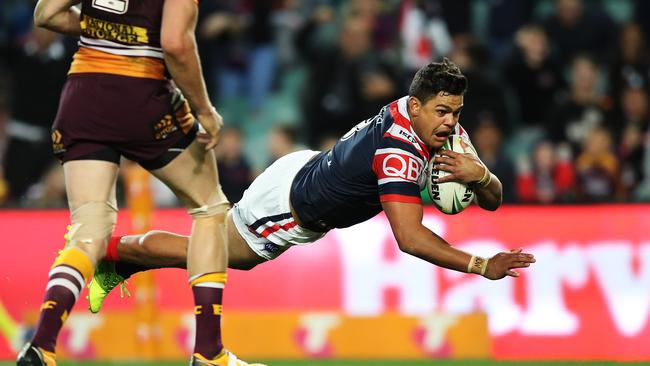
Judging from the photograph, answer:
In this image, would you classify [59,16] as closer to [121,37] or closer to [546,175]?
[121,37]

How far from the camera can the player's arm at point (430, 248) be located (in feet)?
20.7

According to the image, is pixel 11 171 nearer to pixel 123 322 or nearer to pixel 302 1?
pixel 123 322

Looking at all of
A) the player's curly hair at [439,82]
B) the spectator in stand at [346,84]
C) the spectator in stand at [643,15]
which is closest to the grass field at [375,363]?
the player's curly hair at [439,82]

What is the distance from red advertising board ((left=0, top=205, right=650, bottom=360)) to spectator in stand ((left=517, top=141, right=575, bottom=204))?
137 cm

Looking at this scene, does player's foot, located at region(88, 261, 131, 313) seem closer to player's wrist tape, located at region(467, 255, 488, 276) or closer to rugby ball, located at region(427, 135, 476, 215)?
rugby ball, located at region(427, 135, 476, 215)

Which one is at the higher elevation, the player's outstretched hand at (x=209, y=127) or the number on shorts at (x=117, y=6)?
Result: the number on shorts at (x=117, y=6)

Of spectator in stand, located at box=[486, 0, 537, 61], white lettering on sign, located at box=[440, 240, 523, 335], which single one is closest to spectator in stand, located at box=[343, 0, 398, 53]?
spectator in stand, located at box=[486, 0, 537, 61]

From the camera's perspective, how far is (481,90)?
43.2 feet

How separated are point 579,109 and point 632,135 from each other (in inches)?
26.7

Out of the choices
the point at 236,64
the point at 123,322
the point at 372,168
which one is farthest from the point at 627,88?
the point at 372,168

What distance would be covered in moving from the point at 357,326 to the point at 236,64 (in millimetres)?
4892

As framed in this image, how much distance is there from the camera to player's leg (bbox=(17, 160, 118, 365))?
241 inches

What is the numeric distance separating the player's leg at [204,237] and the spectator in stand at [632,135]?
648 cm

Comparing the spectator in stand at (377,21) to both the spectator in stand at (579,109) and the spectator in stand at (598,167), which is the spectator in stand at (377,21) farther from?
the spectator in stand at (598,167)
